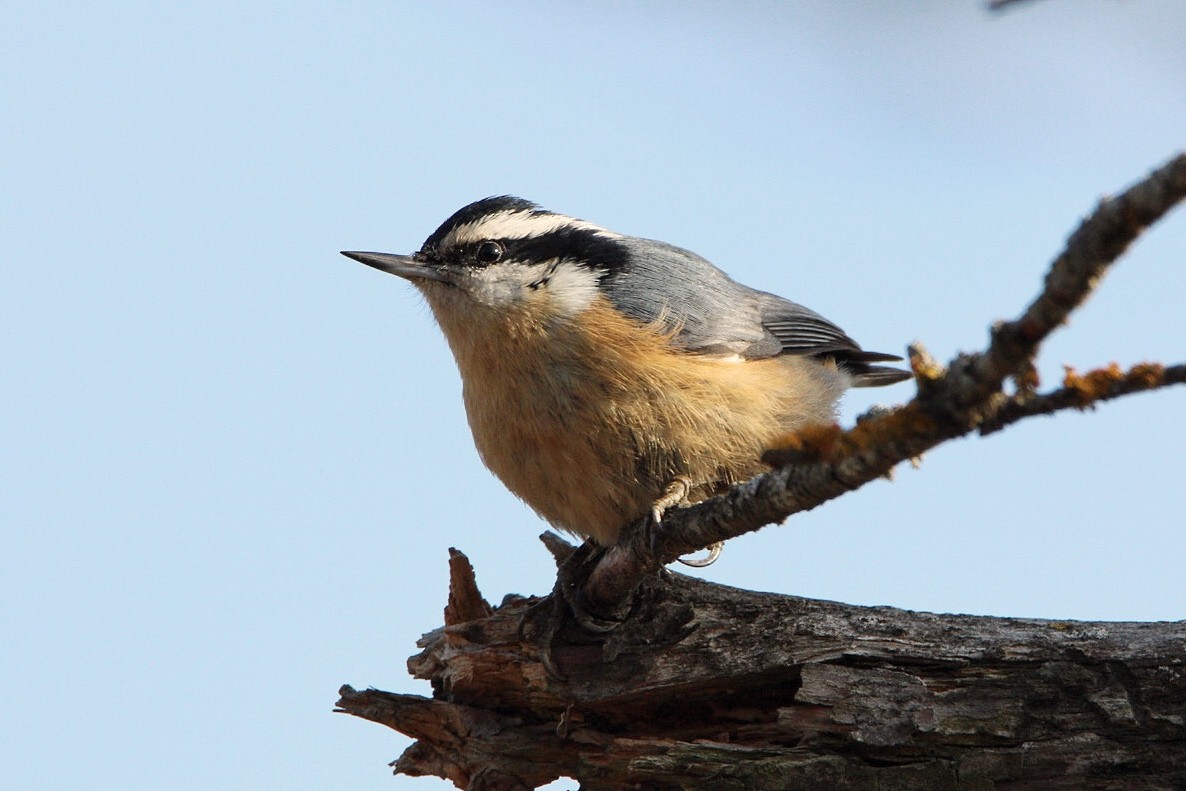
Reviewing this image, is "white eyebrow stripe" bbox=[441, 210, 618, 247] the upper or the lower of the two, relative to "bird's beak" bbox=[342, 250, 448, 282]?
upper

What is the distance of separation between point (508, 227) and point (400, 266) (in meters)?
0.48

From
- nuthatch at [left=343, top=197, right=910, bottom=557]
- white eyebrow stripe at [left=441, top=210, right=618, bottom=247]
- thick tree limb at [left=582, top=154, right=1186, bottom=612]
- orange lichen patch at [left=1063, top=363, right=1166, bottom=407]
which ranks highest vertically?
white eyebrow stripe at [left=441, top=210, right=618, bottom=247]

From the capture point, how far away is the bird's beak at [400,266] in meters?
5.06

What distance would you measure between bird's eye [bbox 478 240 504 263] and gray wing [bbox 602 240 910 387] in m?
0.46

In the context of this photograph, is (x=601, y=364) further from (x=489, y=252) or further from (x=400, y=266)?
(x=400, y=266)

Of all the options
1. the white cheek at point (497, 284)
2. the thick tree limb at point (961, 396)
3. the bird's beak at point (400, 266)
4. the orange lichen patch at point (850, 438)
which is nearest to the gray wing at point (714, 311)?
the white cheek at point (497, 284)

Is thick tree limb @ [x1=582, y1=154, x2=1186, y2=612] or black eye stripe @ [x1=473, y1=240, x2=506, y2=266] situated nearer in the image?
thick tree limb @ [x1=582, y1=154, x2=1186, y2=612]

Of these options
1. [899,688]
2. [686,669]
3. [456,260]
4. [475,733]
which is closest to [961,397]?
[899,688]

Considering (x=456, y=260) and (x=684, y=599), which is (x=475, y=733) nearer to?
(x=684, y=599)

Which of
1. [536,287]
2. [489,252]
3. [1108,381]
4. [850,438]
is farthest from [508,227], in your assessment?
[1108,381]

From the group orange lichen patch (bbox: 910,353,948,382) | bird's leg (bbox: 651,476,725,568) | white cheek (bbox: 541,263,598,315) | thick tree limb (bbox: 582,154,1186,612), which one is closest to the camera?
thick tree limb (bbox: 582,154,1186,612)

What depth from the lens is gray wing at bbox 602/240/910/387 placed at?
4.86m

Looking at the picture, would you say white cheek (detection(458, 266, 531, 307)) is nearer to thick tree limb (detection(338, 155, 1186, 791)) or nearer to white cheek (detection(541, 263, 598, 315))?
white cheek (detection(541, 263, 598, 315))

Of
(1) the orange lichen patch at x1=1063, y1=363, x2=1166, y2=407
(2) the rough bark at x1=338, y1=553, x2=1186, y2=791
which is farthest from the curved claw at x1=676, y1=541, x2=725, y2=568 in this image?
(1) the orange lichen patch at x1=1063, y1=363, x2=1166, y2=407
